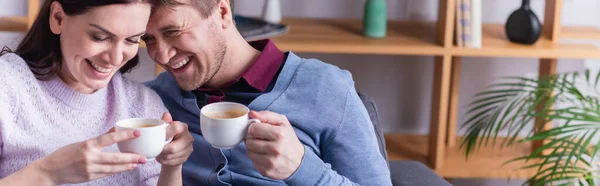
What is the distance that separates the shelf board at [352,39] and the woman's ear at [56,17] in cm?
120

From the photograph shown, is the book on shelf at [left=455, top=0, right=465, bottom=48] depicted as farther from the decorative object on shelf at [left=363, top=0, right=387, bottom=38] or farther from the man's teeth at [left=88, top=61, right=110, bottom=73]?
the man's teeth at [left=88, top=61, right=110, bottom=73]

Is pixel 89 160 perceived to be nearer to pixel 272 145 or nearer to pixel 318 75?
pixel 272 145

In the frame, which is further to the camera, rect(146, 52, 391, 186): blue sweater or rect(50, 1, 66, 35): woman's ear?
rect(146, 52, 391, 186): blue sweater

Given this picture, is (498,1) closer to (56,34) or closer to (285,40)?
(285,40)

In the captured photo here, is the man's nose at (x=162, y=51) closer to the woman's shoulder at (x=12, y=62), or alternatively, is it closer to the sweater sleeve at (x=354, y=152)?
the woman's shoulder at (x=12, y=62)

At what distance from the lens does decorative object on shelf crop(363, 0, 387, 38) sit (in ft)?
9.46

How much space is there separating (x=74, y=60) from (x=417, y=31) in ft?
5.52

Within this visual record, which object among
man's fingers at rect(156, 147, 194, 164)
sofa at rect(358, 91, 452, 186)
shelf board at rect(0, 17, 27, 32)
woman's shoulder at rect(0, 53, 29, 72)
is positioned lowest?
sofa at rect(358, 91, 452, 186)

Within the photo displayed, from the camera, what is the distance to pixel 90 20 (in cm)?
151

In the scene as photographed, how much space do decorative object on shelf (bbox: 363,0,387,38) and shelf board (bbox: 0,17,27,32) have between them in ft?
3.55

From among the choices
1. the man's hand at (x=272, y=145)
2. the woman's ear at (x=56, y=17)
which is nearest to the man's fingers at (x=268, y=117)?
the man's hand at (x=272, y=145)

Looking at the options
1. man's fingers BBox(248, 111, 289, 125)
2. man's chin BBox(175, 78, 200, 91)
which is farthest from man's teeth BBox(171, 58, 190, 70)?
man's fingers BBox(248, 111, 289, 125)

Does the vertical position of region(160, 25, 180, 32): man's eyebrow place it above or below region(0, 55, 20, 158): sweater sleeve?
above

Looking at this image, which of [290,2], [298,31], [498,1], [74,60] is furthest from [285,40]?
[74,60]
